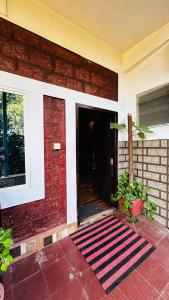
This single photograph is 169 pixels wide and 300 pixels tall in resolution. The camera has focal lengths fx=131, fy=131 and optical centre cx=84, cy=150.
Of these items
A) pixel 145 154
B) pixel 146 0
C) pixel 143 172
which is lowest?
pixel 143 172

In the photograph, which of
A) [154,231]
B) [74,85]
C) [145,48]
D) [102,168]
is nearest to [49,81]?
[74,85]

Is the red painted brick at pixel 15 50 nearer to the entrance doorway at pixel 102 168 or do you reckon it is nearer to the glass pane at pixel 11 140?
the glass pane at pixel 11 140

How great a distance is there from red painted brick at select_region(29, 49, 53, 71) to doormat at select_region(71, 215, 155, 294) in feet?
8.06

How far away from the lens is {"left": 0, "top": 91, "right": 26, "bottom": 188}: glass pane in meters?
1.59

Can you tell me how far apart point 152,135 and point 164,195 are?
1.00 meters

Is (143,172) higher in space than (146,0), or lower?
lower

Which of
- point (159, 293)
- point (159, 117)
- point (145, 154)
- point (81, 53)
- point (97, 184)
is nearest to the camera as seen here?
point (159, 293)

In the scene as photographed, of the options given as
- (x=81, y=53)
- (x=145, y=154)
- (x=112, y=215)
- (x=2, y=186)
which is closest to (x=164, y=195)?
(x=145, y=154)

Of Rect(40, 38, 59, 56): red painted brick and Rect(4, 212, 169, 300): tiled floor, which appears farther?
Rect(40, 38, 59, 56): red painted brick

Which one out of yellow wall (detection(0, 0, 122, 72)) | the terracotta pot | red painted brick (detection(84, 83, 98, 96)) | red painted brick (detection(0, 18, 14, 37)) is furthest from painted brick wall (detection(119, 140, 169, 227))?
red painted brick (detection(0, 18, 14, 37))

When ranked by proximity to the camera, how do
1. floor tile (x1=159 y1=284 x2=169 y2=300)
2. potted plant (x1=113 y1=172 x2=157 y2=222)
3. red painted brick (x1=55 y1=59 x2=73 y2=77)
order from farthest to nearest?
potted plant (x1=113 y1=172 x2=157 y2=222) → red painted brick (x1=55 y1=59 x2=73 y2=77) → floor tile (x1=159 y1=284 x2=169 y2=300)

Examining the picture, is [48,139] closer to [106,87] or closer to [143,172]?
[106,87]

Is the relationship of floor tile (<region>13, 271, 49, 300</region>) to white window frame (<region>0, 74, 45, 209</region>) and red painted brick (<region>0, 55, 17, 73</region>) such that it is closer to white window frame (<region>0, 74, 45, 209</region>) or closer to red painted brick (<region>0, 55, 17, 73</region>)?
white window frame (<region>0, 74, 45, 209</region>)

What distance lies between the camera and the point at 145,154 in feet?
7.82
